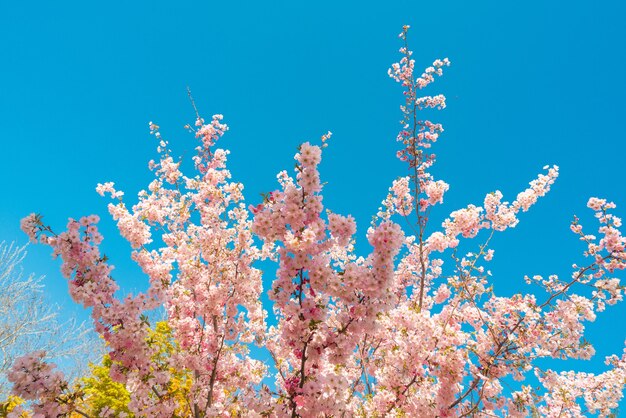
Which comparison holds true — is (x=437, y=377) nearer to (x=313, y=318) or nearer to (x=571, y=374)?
(x=313, y=318)

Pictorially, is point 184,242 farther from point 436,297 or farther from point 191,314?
point 436,297

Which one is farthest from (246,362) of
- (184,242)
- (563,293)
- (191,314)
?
(563,293)

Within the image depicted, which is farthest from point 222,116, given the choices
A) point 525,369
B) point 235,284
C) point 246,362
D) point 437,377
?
point 525,369

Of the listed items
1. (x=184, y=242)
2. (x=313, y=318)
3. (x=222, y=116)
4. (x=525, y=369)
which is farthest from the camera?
(x=222, y=116)

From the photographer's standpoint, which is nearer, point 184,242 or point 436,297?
point 184,242

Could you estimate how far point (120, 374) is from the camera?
5.91 meters

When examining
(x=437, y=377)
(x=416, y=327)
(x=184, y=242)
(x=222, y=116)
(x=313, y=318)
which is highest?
(x=222, y=116)

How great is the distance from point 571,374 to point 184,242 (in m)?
9.87

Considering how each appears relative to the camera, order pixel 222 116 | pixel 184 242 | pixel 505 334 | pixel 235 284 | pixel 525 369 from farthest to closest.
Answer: pixel 222 116 < pixel 184 242 < pixel 235 284 < pixel 505 334 < pixel 525 369

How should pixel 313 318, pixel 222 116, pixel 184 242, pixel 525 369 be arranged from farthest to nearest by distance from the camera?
pixel 222 116, pixel 184 242, pixel 525 369, pixel 313 318

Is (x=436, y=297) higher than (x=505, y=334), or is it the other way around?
(x=436, y=297)

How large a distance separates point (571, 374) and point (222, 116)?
445 inches

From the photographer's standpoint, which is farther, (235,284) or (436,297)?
(436,297)

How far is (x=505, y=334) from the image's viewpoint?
7.07 metres
